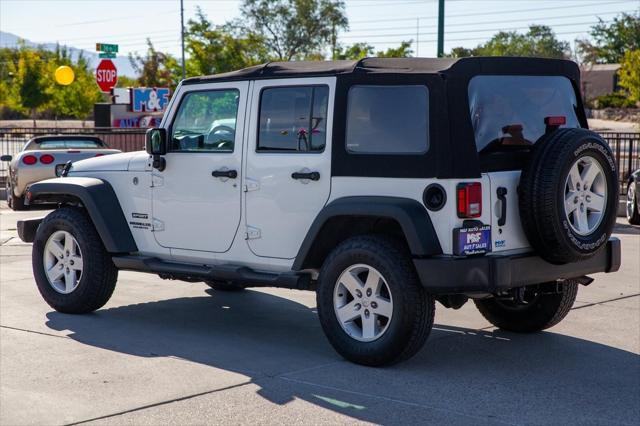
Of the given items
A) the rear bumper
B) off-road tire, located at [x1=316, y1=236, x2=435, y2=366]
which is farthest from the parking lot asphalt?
the rear bumper

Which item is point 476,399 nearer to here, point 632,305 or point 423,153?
point 423,153

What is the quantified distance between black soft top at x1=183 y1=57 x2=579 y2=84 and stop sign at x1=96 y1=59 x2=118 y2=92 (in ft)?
73.9

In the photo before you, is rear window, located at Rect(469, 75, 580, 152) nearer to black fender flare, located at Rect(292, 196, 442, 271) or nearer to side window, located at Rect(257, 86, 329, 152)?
black fender flare, located at Rect(292, 196, 442, 271)

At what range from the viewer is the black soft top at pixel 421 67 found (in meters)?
6.31

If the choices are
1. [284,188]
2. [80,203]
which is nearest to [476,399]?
[284,188]

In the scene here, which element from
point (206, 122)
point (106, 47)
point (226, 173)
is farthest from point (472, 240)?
point (106, 47)

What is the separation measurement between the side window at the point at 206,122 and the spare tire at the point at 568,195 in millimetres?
2282

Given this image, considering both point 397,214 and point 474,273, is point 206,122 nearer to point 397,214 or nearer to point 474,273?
point 397,214

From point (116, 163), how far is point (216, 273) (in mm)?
1511

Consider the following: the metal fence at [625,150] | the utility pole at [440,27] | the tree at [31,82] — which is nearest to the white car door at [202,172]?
the metal fence at [625,150]

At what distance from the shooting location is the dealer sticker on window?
6.06m

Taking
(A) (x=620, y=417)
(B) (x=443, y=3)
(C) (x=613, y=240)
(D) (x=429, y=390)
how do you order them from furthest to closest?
(B) (x=443, y=3), (C) (x=613, y=240), (D) (x=429, y=390), (A) (x=620, y=417)

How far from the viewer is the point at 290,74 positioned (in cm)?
698

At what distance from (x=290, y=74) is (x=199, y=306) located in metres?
2.66
